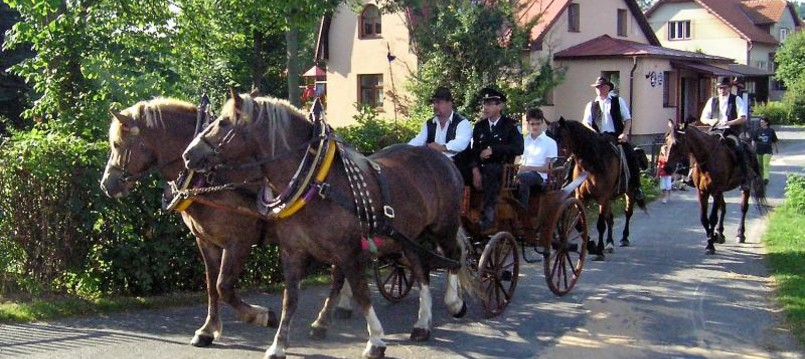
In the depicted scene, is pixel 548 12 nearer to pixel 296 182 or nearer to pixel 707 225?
pixel 707 225

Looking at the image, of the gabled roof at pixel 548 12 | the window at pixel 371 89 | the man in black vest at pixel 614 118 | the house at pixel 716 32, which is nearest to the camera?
the man in black vest at pixel 614 118

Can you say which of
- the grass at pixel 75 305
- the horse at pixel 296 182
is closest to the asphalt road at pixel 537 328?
the grass at pixel 75 305

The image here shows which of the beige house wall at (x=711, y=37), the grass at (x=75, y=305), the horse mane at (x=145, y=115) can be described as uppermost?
the beige house wall at (x=711, y=37)

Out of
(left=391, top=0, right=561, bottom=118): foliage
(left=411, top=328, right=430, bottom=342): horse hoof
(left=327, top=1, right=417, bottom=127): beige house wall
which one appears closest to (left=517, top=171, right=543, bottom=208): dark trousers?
(left=411, top=328, right=430, bottom=342): horse hoof

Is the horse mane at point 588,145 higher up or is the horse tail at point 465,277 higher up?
the horse mane at point 588,145

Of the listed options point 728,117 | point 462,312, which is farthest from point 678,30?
point 462,312

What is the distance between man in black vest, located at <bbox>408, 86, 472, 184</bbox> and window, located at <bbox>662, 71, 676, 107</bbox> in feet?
91.8

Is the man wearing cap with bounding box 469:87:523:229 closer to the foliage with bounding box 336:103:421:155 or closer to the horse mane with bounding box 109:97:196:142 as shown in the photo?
the foliage with bounding box 336:103:421:155

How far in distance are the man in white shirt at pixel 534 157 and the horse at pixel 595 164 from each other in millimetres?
875

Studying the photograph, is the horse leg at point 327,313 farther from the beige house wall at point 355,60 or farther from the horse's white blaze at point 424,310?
the beige house wall at point 355,60

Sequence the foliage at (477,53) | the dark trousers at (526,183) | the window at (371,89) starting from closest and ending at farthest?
the dark trousers at (526,183), the foliage at (477,53), the window at (371,89)

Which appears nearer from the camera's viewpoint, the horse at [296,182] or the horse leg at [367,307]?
the horse at [296,182]

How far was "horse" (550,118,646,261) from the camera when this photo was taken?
1117 centimetres

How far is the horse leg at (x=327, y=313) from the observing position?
732 centimetres
